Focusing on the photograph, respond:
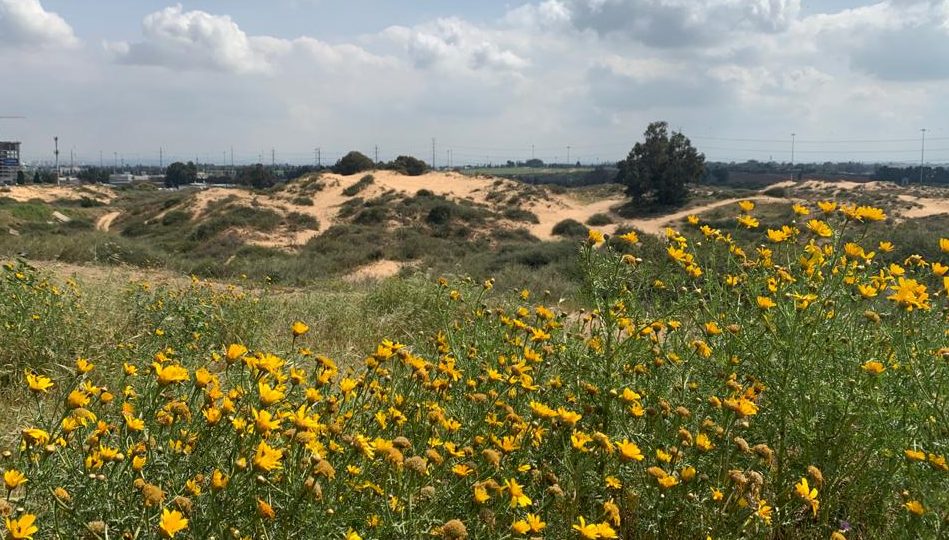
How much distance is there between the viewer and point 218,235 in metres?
26.5

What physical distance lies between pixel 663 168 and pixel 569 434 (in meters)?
36.2

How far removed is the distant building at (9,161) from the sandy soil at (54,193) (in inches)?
1236

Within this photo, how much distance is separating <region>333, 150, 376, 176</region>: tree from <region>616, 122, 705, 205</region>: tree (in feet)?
57.7

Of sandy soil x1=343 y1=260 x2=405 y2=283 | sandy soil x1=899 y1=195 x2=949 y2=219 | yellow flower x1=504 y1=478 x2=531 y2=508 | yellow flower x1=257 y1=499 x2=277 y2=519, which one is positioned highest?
sandy soil x1=899 y1=195 x2=949 y2=219

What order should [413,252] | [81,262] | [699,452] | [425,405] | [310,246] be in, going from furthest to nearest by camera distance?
[310,246], [413,252], [81,262], [425,405], [699,452]

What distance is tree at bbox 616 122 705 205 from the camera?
36.6m

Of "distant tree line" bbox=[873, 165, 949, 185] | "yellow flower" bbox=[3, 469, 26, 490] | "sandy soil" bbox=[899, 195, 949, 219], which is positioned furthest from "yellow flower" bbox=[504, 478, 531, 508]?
"distant tree line" bbox=[873, 165, 949, 185]

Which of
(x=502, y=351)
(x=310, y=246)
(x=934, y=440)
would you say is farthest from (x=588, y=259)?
(x=310, y=246)

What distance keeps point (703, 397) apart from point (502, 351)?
1.11 meters

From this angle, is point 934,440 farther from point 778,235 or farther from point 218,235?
point 218,235

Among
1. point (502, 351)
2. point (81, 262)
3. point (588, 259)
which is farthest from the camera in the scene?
point (81, 262)

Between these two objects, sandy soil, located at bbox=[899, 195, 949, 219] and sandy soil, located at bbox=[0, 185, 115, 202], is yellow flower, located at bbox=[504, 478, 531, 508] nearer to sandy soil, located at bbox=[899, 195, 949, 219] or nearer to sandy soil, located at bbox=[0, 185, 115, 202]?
sandy soil, located at bbox=[899, 195, 949, 219]

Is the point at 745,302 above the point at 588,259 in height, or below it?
below

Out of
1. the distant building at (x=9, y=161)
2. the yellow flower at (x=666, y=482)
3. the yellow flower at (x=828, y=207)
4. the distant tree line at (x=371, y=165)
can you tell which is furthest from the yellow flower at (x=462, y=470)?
the distant building at (x=9, y=161)
